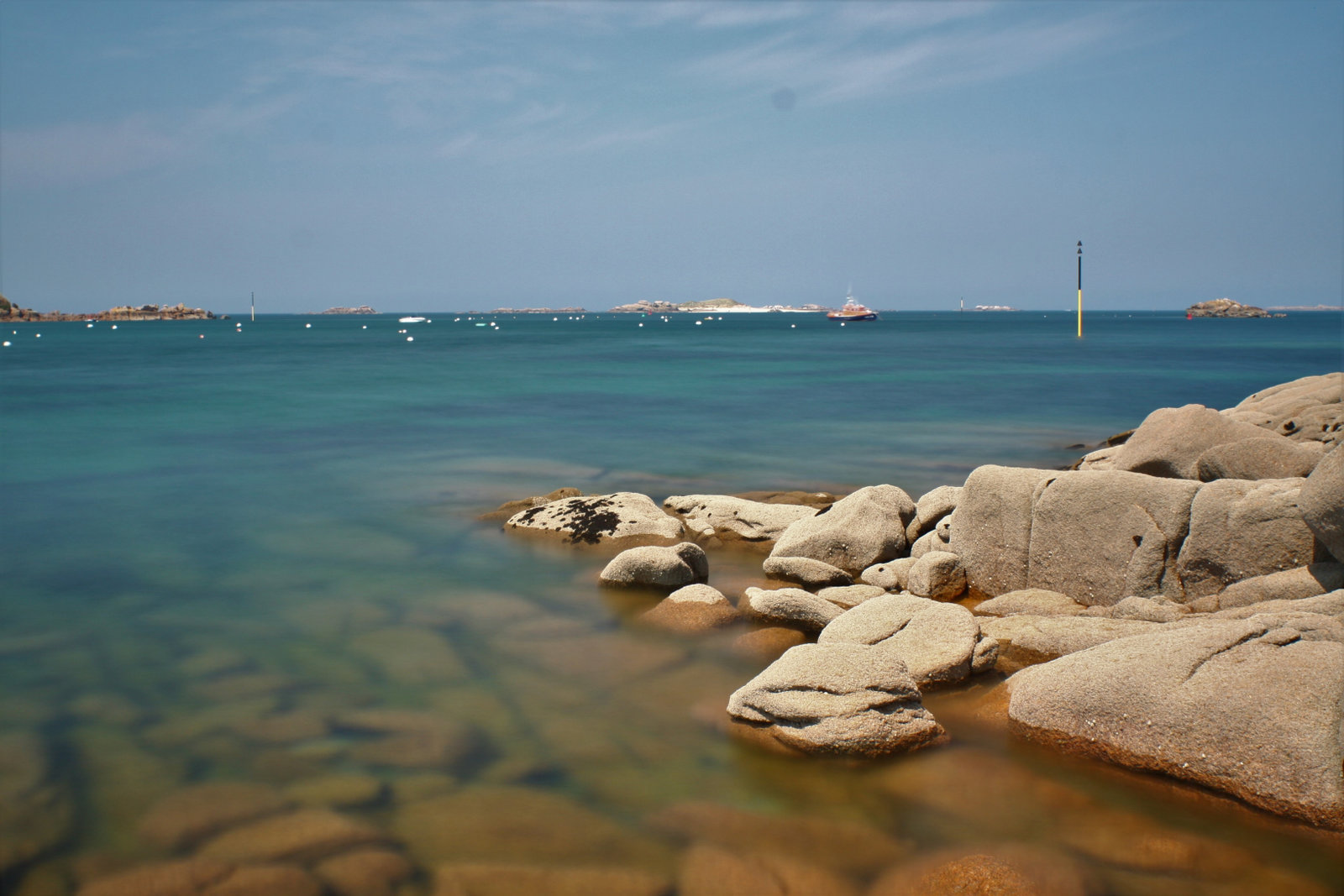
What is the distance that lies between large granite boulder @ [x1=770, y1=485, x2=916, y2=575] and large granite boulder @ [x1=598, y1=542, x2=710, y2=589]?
1198mm

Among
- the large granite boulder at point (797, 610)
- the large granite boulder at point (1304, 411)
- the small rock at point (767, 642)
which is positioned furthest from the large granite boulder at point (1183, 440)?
the small rock at point (767, 642)

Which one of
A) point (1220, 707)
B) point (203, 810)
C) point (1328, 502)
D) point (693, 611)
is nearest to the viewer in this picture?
point (1220, 707)

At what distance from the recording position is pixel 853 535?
35.2ft

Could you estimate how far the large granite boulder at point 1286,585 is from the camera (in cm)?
738

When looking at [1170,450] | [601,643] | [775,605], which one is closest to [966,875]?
[775,605]

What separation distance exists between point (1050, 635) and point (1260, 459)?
4.24 m

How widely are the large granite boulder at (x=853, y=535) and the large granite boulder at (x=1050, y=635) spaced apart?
2.48 m

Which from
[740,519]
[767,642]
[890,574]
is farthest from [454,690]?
[740,519]

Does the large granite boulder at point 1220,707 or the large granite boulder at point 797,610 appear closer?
the large granite boulder at point 1220,707

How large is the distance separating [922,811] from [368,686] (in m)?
4.75

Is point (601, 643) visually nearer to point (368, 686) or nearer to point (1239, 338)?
point (368, 686)

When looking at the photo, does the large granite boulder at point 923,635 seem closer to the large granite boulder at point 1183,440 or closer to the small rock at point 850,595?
the small rock at point 850,595

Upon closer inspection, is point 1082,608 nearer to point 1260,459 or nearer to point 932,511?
point 932,511

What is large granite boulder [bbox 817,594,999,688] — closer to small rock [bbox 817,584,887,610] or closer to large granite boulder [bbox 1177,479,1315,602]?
small rock [bbox 817,584,887,610]
